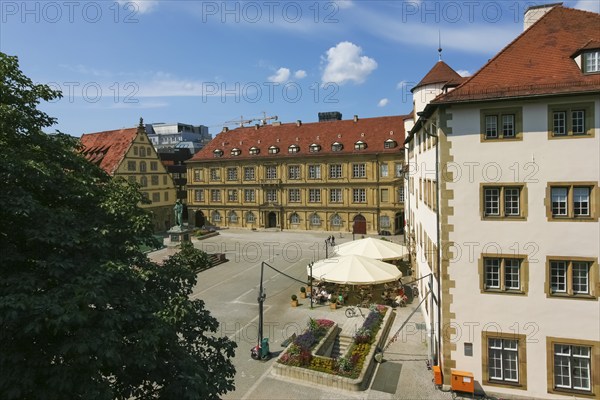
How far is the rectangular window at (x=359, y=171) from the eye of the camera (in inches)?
2260

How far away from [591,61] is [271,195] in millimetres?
51654

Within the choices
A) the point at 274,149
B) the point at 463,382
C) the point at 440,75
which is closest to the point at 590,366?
the point at 463,382

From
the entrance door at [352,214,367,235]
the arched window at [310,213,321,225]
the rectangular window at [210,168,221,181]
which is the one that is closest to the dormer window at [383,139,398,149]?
the entrance door at [352,214,367,235]

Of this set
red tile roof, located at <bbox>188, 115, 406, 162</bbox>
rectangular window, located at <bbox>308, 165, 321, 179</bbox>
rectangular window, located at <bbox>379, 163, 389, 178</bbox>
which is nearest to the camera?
rectangular window, located at <bbox>379, 163, 389, 178</bbox>

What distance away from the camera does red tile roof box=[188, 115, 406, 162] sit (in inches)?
2266

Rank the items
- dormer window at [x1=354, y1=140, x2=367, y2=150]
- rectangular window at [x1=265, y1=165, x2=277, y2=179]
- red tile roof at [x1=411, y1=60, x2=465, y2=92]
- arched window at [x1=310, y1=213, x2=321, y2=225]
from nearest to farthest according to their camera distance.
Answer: red tile roof at [x1=411, y1=60, x2=465, y2=92] → dormer window at [x1=354, y1=140, x2=367, y2=150] → arched window at [x1=310, y1=213, x2=321, y2=225] → rectangular window at [x1=265, y1=165, x2=277, y2=179]

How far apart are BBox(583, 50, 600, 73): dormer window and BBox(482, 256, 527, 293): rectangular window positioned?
7.79 m

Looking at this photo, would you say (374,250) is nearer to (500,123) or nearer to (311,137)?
(500,123)

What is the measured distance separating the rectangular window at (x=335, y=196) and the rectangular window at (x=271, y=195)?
31.1 feet

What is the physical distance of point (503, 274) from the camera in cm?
1588

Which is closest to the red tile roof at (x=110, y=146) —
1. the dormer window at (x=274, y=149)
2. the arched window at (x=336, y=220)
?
the dormer window at (x=274, y=149)

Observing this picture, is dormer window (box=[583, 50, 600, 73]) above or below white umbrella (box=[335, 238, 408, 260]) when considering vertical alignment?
above

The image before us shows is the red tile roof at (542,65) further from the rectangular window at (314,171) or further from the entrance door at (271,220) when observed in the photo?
the entrance door at (271,220)

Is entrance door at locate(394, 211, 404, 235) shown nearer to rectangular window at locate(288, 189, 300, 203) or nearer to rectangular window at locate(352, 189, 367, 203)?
rectangular window at locate(352, 189, 367, 203)
